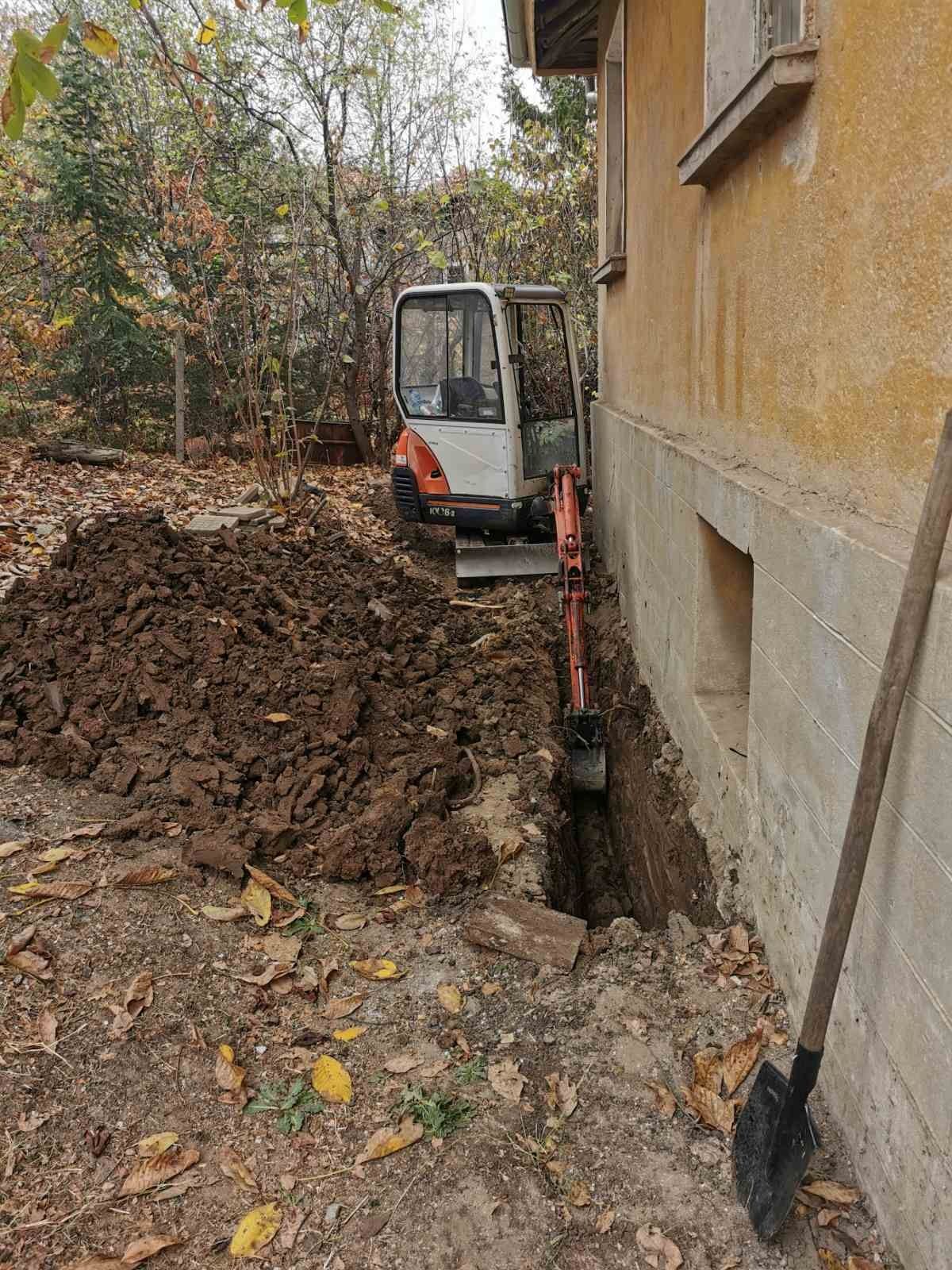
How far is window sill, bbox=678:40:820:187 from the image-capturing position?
2668mm

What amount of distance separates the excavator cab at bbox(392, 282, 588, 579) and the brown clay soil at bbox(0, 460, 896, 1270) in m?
3.93

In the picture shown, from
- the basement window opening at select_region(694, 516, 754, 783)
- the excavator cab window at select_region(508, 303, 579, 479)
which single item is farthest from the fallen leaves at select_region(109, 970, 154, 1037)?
the excavator cab window at select_region(508, 303, 579, 479)

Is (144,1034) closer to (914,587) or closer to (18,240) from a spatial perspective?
(914,587)

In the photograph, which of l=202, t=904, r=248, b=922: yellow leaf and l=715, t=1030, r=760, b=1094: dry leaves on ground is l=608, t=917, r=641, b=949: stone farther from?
l=202, t=904, r=248, b=922: yellow leaf

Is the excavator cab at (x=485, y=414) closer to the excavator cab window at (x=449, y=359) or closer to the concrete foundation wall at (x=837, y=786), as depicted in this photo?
the excavator cab window at (x=449, y=359)

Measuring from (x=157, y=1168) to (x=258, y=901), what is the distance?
4.19 feet

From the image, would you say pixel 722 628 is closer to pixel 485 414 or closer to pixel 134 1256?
pixel 134 1256

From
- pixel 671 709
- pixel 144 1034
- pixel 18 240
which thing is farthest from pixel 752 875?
pixel 18 240

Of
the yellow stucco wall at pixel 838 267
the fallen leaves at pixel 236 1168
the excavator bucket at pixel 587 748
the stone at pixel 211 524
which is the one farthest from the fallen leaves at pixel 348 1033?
the stone at pixel 211 524

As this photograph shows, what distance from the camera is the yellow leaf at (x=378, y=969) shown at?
3.36 meters

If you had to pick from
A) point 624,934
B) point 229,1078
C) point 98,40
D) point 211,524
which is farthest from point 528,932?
point 211,524

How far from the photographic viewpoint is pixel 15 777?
4445mm

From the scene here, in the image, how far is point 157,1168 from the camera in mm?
2479

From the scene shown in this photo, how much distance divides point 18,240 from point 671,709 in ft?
46.6
